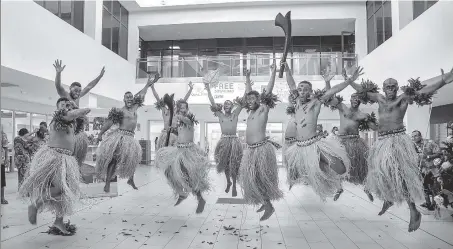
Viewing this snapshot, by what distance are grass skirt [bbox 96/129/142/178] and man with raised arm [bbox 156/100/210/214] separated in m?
0.57

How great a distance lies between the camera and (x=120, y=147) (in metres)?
4.64

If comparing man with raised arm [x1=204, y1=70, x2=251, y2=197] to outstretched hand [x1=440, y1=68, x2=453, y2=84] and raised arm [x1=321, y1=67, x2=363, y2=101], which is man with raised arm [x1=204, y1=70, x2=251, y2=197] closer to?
raised arm [x1=321, y1=67, x2=363, y2=101]

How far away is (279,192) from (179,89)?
22.1 feet

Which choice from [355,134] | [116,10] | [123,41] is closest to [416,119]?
[355,134]

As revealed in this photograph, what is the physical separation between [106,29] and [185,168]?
7916 millimetres

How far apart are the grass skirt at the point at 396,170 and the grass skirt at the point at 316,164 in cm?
31

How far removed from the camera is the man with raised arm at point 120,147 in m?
4.62

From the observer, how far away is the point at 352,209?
15.0 ft

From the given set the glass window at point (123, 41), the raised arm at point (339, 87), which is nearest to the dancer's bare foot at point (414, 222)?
the raised arm at point (339, 87)

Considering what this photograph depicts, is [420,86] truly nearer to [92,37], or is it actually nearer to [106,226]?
[106,226]

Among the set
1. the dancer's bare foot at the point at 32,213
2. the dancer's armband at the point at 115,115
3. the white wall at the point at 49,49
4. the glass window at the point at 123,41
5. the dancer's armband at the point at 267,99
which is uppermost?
the glass window at the point at 123,41

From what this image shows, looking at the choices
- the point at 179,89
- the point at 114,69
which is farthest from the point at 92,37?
the point at 179,89

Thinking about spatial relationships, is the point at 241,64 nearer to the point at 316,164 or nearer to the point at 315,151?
the point at 315,151

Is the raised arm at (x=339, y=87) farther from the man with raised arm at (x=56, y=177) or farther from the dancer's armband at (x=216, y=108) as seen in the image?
the man with raised arm at (x=56, y=177)
